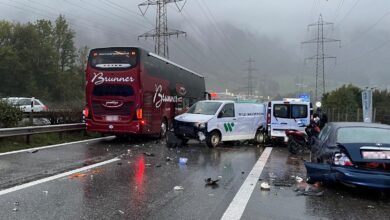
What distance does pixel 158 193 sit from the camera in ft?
26.4

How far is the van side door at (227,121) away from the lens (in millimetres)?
17312

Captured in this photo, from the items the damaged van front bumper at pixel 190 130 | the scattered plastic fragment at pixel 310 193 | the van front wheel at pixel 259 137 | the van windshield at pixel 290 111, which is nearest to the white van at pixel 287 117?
the van windshield at pixel 290 111

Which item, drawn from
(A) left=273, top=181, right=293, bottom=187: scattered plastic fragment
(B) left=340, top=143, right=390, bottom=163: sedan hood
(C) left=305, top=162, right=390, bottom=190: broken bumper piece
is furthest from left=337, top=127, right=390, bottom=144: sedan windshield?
(A) left=273, top=181, right=293, bottom=187: scattered plastic fragment

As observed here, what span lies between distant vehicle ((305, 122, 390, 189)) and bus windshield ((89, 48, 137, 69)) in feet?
33.4

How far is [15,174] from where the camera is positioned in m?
9.65

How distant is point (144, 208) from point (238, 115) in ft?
38.5

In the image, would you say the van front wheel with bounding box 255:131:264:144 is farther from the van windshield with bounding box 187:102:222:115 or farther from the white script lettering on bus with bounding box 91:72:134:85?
the white script lettering on bus with bounding box 91:72:134:85

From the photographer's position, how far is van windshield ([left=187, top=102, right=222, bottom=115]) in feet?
57.3

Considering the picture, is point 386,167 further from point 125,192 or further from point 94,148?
point 94,148

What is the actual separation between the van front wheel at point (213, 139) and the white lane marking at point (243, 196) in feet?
14.8

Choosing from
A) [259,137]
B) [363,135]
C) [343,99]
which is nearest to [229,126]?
[259,137]

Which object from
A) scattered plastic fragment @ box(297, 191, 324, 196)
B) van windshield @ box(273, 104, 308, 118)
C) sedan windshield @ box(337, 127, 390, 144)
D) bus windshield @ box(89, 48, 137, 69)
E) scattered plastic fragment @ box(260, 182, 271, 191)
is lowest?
scattered plastic fragment @ box(297, 191, 324, 196)

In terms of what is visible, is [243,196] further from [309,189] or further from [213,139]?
[213,139]

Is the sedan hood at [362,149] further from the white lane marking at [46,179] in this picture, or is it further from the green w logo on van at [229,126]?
the green w logo on van at [229,126]
